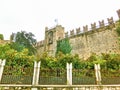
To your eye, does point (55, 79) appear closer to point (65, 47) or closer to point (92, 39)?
point (92, 39)

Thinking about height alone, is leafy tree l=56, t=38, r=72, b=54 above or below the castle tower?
below

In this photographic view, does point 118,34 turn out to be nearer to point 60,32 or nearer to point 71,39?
point 71,39

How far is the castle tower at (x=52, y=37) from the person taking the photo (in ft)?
98.1

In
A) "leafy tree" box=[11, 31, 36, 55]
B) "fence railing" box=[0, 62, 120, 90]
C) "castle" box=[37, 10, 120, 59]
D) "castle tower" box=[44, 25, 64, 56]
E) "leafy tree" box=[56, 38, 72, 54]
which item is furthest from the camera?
"castle tower" box=[44, 25, 64, 56]

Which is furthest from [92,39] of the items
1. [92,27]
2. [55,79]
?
[55,79]

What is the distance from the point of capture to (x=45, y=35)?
32781mm

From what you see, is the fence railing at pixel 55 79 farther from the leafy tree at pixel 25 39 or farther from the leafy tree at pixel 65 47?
the leafy tree at pixel 25 39

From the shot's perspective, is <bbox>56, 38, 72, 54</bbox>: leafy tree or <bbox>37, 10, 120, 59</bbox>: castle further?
<bbox>56, 38, 72, 54</bbox>: leafy tree

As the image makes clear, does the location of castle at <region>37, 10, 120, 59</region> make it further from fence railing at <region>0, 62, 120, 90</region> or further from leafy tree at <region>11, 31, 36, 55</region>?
fence railing at <region>0, 62, 120, 90</region>

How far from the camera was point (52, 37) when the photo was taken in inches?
1223

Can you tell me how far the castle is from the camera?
22312mm

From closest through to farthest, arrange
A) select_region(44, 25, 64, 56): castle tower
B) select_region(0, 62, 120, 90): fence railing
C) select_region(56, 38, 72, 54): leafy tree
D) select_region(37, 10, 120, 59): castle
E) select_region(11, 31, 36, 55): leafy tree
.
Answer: select_region(0, 62, 120, 90): fence railing, select_region(37, 10, 120, 59): castle, select_region(56, 38, 72, 54): leafy tree, select_region(11, 31, 36, 55): leafy tree, select_region(44, 25, 64, 56): castle tower

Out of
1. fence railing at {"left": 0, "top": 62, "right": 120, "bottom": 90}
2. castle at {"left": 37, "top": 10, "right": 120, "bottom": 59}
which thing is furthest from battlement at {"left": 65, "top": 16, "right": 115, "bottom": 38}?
fence railing at {"left": 0, "top": 62, "right": 120, "bottom": 90}

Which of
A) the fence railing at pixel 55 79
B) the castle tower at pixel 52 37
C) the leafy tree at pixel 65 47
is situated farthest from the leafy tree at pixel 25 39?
the fence railing at pixel 55 79
